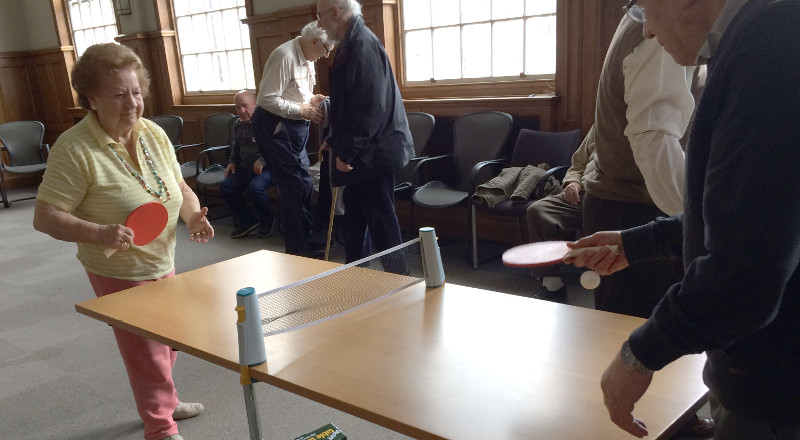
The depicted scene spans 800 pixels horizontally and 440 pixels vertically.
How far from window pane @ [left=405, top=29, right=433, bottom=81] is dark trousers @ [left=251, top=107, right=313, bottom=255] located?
56.3 inches

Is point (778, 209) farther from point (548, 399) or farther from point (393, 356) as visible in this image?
point (393, 356)

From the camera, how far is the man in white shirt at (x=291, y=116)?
161 inches

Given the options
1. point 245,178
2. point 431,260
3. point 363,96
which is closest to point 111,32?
point 245,178

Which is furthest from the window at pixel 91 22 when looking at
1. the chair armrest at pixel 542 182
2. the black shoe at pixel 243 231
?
the chair armrest at pixel 542 182

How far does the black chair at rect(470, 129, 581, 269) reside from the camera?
3.88 metres

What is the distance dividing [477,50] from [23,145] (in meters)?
6.56

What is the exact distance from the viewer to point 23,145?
8.17 metres

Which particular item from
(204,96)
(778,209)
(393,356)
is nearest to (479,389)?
(393,356)

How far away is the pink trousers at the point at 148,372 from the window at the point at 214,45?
5.09 meters

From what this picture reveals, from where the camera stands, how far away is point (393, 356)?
1.39 metres

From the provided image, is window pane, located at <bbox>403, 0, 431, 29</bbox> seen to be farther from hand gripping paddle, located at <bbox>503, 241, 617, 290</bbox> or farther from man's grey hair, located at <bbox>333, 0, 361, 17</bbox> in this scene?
hand gripping paddle, located at <bbox>503, 241, 617, 290</bbox>

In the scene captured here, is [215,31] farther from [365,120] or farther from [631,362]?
[631,362]

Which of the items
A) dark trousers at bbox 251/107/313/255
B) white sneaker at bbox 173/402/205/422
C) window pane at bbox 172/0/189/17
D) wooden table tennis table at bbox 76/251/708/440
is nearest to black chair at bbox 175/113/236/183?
window pane at bbox 172/0/189/17

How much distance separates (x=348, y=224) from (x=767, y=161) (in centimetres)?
293
